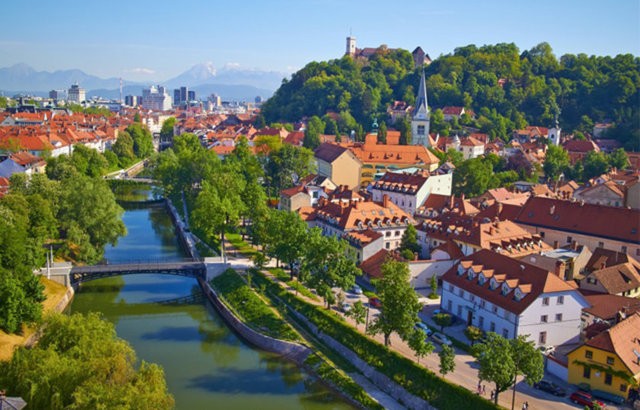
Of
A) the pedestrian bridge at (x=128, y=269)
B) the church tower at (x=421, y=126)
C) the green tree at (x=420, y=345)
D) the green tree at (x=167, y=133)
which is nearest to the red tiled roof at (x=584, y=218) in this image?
the green tree at (x=420, y=345)

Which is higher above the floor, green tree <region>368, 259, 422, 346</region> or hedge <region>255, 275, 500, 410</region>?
green tree <region>368, 259, 422, 346</region>

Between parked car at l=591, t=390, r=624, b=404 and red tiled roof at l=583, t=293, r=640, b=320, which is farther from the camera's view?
red tiled roof at l=583, t=293, r=640, b=320

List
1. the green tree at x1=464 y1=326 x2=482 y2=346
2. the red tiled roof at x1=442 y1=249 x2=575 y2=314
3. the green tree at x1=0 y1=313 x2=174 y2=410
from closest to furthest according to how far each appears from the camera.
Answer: the green tree at x1=0 y1=313 x2=174 y2=410 < the red tiled roof at x1=442 y1=249 x2=575 y2=314 < the green tree at x1=464 y1=326 x2=482 y2=346

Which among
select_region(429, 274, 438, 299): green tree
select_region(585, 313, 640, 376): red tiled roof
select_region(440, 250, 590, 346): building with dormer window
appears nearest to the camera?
select_region(585, 313, 640, 376): red tiled roof

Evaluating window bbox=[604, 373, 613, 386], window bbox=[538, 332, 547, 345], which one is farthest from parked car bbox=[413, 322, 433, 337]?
window bbox=[604, 373, 613, 386]

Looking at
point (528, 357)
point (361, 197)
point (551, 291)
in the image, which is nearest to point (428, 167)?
point (361, 197)

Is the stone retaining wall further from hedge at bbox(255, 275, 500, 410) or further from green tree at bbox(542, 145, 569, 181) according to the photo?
green tree at bbox(542, 145, 569, 181)

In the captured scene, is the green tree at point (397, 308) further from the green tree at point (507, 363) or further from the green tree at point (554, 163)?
the green tree at point (554, 163)
